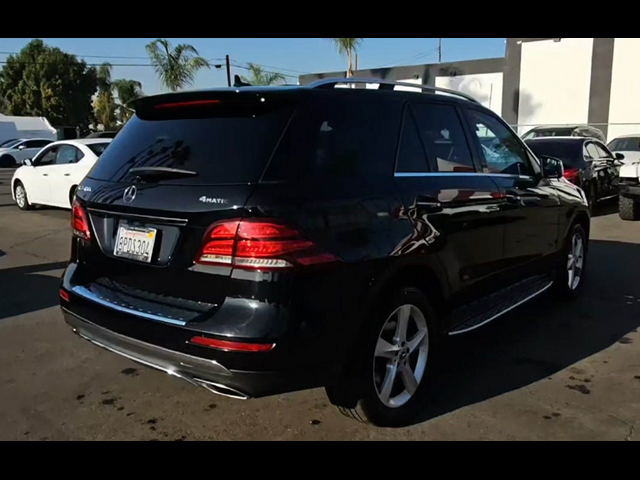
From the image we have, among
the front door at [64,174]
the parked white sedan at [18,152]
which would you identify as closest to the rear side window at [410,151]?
the front door at [64,174]

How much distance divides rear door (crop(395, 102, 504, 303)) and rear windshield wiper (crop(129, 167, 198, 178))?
1137mm

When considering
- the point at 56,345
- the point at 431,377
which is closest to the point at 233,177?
the point at 431,377

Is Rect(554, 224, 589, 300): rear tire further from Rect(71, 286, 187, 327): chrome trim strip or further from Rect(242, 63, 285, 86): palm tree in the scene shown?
Rect(242, 63, 285, 86): palm tree

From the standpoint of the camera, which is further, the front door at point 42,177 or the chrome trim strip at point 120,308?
the front door at point 42,177

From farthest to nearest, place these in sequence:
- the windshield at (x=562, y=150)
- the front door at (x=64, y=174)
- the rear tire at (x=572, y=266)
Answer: the front door at (x=64, y=174)
the windshield at (x=562, y=150)
the rear tire at (x=572, y=266)

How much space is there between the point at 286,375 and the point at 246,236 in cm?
66

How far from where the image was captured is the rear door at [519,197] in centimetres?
417

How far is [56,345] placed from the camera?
14.6ft

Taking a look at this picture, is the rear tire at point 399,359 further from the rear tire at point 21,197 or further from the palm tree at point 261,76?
the palm tree at point 261,76

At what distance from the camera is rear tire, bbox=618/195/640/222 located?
10.4 m

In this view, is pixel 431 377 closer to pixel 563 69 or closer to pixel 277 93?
pixel 277 93

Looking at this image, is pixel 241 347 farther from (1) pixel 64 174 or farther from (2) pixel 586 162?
(2) pixel 586 162

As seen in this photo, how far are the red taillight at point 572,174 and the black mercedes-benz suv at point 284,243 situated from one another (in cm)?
Answer: 728

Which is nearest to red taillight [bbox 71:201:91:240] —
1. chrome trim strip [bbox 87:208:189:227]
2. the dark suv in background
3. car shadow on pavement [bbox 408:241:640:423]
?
chrome trim strip [bbox 87:208:189:227]
